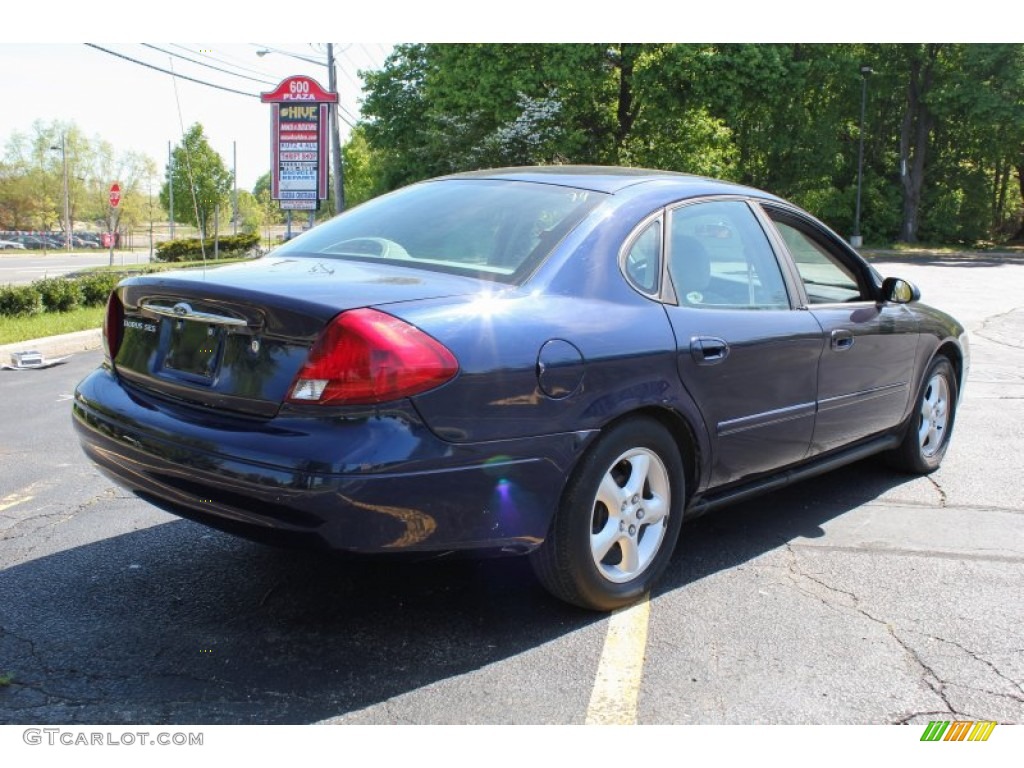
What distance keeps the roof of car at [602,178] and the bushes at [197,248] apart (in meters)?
32.1

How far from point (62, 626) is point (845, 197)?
48.2 m

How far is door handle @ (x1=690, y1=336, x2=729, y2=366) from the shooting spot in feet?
11.2

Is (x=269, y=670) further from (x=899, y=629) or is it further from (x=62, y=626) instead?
(x=899, y=629)

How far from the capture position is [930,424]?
525cm

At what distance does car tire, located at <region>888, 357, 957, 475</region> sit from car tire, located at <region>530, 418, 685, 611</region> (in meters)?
2.23

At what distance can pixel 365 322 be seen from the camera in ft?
8.75

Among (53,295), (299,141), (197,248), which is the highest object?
(299,141)

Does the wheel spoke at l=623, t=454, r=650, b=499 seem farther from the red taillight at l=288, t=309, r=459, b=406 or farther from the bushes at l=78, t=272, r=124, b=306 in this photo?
the bushes at l=78, t=272, r=124, b=306

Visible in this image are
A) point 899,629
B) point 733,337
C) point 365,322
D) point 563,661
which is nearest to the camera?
point 365,322

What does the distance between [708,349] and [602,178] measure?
2.84 ft

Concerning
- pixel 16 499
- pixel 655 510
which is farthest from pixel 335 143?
pixel 655 510

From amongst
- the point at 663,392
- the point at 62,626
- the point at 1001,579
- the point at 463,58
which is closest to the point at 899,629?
the point at 1001,579

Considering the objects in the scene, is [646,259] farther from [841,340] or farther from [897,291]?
[897,291]
